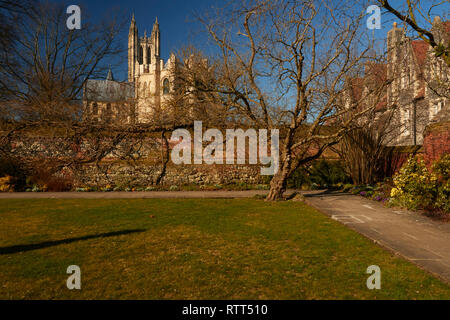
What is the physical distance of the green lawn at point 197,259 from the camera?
3012 mm

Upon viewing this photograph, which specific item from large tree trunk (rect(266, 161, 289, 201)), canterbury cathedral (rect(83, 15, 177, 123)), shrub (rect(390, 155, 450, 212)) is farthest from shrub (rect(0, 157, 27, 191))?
shrub (rect(390, 155, 450, 212))

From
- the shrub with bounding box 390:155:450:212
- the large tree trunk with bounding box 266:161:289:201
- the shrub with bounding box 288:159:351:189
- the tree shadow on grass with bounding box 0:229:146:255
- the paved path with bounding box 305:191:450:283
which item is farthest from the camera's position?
the shrub with bounding box 288:159:351:189

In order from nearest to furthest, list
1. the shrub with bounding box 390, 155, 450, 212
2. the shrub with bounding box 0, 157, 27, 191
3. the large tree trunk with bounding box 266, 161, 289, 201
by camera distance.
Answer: the shrub with bounding box 390, 155, 450, 212 → the large tree trunk with bounding box 266, 161, 289, 201 → the shrub with bounding box 0, 157, 27, 191

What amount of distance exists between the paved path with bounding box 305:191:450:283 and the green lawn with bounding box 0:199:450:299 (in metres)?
0.25

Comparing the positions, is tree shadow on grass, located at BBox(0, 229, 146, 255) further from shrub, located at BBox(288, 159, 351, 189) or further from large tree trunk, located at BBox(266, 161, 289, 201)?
shrub, located at BBox(288, 159, 351, 189)

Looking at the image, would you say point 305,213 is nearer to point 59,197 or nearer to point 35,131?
point 59,197

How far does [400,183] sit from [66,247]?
8.01m

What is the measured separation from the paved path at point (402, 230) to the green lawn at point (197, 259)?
0.25 m

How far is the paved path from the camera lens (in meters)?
3.92

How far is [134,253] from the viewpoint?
415cm

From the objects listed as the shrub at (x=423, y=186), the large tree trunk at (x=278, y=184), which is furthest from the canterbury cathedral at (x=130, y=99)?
the shrub at (x=423, y=186)

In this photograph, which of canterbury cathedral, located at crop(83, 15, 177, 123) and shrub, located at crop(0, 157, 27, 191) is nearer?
shrub, located at crop(0, 157, 27, 191)

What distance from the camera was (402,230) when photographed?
5.44 metres
